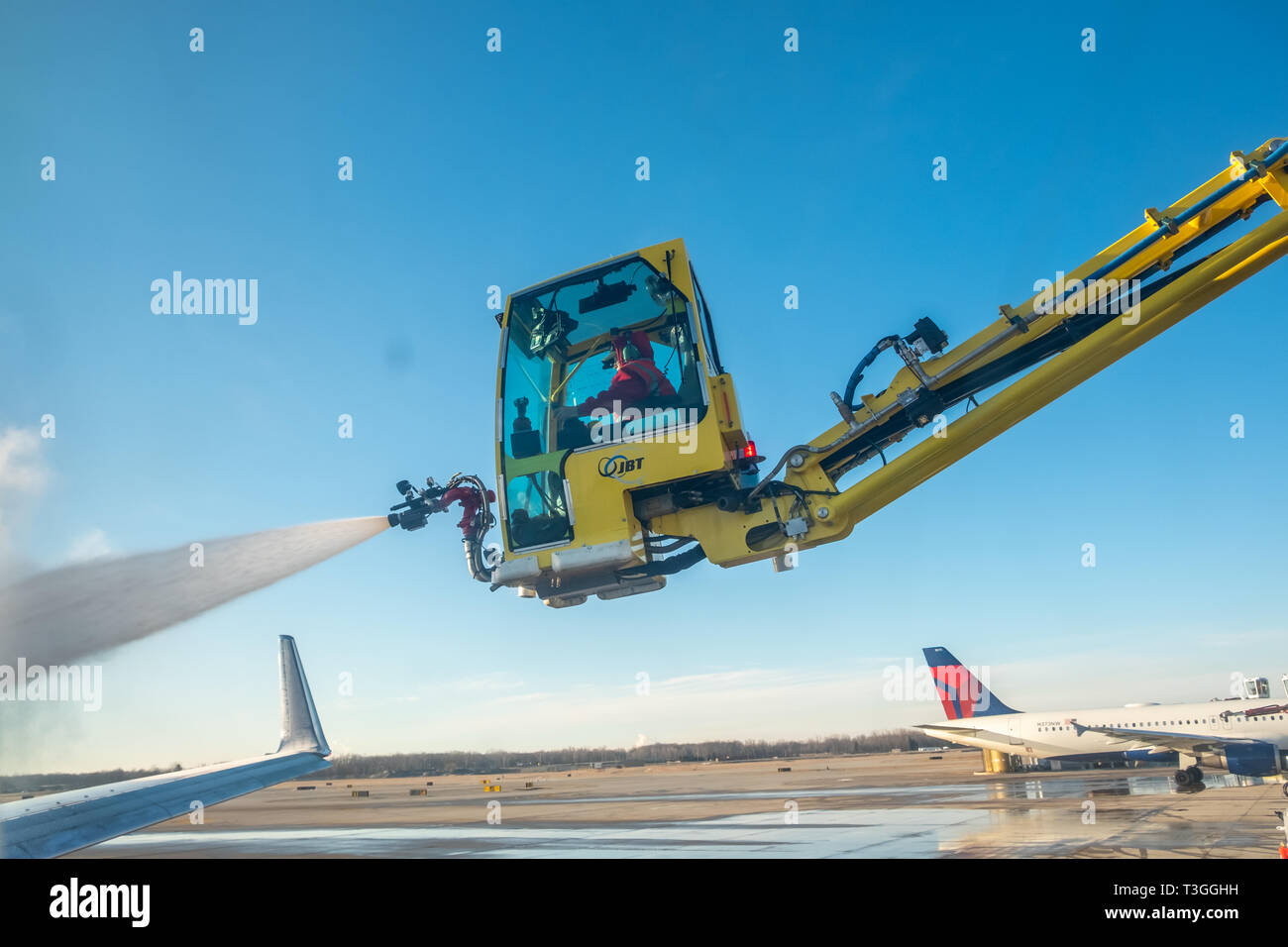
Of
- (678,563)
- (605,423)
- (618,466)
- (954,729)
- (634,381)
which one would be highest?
(634,381)

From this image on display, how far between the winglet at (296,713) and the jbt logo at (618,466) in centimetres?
1158

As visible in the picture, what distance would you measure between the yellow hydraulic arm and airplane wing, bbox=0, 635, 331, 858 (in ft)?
18.0

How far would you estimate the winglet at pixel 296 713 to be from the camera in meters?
15.7

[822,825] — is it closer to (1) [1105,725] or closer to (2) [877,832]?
(2) [877,832]

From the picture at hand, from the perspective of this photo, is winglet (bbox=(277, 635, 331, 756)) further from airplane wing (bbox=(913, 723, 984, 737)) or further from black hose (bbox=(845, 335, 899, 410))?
airplane wing (bbox=(913, 723, 984, 737))

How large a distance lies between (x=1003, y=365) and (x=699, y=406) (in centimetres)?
299

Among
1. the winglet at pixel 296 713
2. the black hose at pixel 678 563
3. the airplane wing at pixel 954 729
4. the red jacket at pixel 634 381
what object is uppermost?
the red jacket at pixel 634 381

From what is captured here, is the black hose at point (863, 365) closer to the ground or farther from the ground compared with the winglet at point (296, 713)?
farther from the ground

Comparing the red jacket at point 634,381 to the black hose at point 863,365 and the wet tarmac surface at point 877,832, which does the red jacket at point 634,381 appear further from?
the wet tarmac surface at point 877,832

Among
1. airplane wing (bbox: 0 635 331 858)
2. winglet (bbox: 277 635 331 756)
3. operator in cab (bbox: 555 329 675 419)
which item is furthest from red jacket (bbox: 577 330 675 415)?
winglet (bbox: 277 635 331 756)

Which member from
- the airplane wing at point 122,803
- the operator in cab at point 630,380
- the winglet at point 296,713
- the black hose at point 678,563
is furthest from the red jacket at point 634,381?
the winglet at point 296,713

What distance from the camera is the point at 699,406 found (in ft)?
22.2

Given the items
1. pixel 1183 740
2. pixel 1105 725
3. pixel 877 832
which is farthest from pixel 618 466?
pixel 1105 725

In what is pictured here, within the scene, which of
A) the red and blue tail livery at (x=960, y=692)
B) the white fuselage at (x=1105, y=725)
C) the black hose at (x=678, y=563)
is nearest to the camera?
the black hose at (x=678, y=563)
